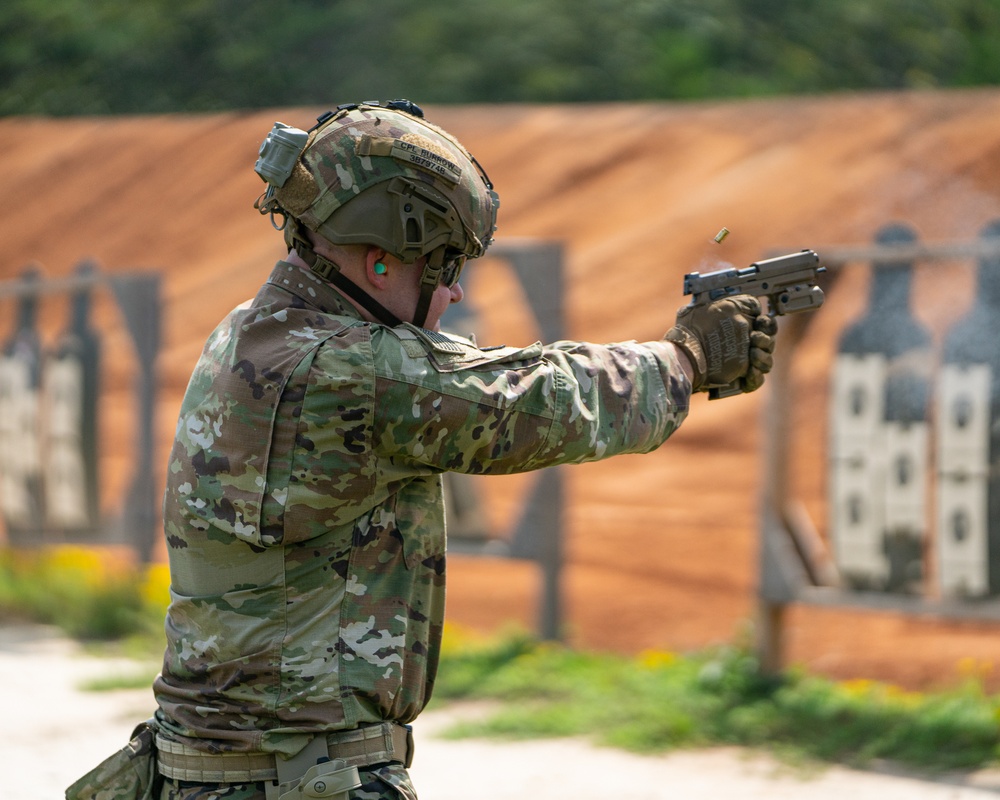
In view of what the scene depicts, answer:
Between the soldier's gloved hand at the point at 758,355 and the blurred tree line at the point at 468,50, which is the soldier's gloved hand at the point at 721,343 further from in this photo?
the blurred tree line at the point at 468,50

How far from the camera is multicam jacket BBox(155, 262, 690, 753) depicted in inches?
94.0

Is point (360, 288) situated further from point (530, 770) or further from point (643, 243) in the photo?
point (643, 243)

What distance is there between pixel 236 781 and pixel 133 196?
55.9 feet

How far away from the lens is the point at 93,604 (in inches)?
312

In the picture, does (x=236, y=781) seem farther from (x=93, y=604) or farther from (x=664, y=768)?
(x=93, y=604)

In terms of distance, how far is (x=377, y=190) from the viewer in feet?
8.22

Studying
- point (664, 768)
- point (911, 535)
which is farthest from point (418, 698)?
point (911, 535)

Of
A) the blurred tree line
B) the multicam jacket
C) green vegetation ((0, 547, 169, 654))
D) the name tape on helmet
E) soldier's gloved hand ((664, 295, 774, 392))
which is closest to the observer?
the multicam jacket

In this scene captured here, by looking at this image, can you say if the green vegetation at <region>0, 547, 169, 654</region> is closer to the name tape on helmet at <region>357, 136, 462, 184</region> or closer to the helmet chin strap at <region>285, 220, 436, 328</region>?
the helmet chin strap at <region>285, 220, 436, 328</region>

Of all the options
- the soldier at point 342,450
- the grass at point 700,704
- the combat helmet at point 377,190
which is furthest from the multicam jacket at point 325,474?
the grass at point 700,704

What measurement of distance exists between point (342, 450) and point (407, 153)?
555mm

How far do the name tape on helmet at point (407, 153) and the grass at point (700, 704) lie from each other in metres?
3.52

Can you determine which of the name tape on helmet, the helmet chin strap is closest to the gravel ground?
the helmet chin strap

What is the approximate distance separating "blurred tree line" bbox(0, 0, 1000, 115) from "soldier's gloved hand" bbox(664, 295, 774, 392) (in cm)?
1506
